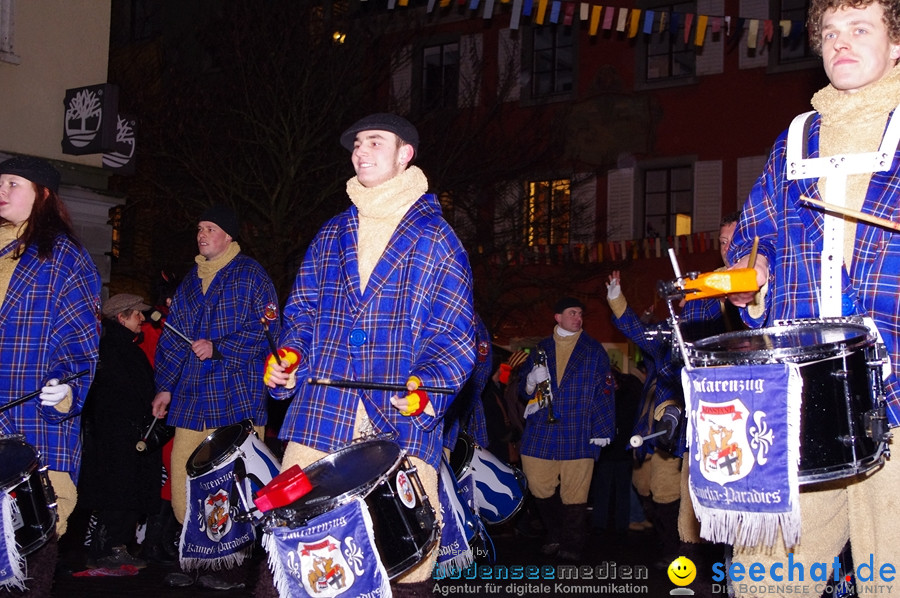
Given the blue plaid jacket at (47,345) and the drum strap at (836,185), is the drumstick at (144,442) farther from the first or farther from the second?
the drum strap at (836,185)

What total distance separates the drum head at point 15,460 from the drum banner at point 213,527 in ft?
6.54

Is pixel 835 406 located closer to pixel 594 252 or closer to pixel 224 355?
pixel 224 355

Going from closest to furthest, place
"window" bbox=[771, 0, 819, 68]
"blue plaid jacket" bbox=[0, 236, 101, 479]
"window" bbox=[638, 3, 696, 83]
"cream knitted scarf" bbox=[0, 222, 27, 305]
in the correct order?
"blue plaid jacket" bbox=[0, 236, 101, 479] → "cream knitted scarf" bbox=[0, 222, 27, 305] → "window" bbox=[771, 0, 819, 68] → "window" bbox=[638, 3, 696, 83]

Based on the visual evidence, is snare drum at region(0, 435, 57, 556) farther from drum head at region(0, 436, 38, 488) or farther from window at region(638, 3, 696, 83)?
window at region(638, 3, 696, 83)

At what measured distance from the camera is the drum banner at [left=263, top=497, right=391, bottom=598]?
3.60 metres

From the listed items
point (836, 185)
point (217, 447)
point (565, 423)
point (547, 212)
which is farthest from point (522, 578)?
point (547, 212)

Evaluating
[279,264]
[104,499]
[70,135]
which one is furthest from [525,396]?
[279,264]

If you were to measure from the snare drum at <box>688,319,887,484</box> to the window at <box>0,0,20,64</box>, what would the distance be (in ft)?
37.4

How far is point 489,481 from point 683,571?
1791 mm

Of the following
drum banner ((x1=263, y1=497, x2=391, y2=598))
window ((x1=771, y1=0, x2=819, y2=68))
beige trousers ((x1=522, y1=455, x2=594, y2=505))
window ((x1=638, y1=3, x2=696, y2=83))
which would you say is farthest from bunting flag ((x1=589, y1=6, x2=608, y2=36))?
drum banner ((x1=263, y1=497, x2=391, y2=598))

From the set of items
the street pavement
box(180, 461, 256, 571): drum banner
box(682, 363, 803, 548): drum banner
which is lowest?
the street pavement

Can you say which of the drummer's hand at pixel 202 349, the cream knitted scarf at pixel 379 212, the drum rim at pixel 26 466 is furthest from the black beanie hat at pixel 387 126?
the drummer's hand at pixel 202 349

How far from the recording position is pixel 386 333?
13.9ft

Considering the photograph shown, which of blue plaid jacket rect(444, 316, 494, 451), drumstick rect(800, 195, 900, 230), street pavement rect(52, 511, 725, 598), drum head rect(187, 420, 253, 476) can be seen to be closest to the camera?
drumstick rect(800, 195, 900, 230)
